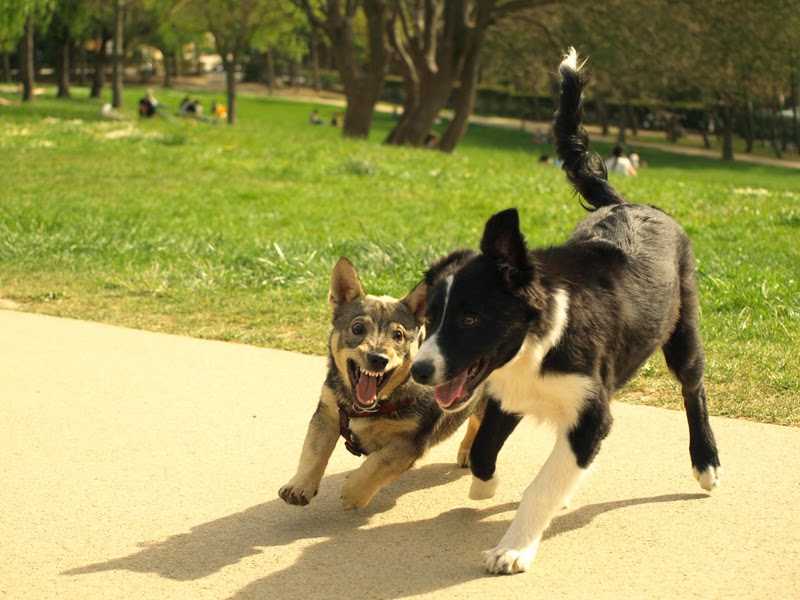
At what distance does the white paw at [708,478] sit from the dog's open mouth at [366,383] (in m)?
1.51

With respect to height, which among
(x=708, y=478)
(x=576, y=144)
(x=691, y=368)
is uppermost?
(x=576, y=144)

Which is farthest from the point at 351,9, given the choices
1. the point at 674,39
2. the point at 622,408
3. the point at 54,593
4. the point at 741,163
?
the point at 54,593

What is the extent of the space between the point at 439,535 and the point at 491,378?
779mm

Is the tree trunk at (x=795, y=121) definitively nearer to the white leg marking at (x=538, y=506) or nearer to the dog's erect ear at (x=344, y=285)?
the dog's erect ear at (x=344, y=285)

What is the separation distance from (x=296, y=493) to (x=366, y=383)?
0.59 m

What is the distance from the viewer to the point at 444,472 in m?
5.59

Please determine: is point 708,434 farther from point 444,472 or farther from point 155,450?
point 155,450

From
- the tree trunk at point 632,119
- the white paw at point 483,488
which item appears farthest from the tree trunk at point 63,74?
the white paw at point 483,488

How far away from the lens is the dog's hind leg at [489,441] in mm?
4781

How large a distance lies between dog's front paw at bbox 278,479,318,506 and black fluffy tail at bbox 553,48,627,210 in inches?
80.7

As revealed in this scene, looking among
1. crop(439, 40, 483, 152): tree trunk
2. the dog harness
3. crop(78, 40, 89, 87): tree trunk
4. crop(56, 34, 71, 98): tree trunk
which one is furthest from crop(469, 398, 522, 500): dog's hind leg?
crop(78, 40, 89, 87): tree trunk

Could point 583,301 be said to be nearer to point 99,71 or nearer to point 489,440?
point 489,440

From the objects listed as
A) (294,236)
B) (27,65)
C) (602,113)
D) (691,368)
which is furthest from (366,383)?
(602,113)

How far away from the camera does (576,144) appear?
5648 mm
